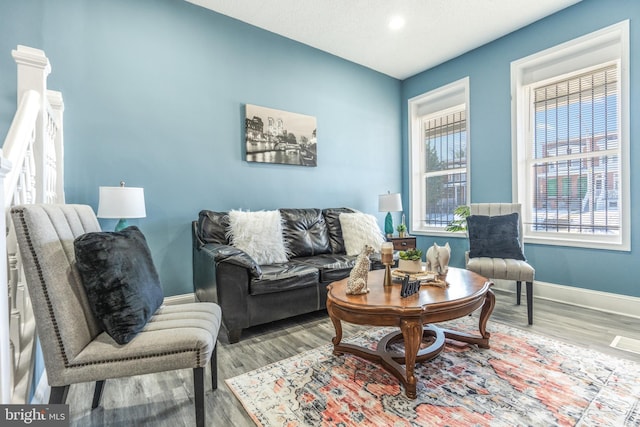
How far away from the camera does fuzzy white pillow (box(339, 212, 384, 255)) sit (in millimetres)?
3365

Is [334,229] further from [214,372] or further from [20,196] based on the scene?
[20,196]

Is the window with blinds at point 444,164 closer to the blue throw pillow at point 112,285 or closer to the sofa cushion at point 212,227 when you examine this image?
the sofa cushion at point 212,227

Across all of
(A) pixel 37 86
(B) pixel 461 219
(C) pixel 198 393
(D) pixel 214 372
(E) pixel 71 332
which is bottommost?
(D) pixel 214 372

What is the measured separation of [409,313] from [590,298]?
265 cm

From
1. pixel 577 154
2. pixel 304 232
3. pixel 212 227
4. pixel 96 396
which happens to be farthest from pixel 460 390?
pixel 577 154

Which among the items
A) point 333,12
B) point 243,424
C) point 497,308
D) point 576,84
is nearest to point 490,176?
point 576,84

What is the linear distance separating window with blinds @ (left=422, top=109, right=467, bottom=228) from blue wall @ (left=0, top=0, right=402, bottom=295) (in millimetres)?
1518

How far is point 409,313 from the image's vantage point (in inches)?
60.8

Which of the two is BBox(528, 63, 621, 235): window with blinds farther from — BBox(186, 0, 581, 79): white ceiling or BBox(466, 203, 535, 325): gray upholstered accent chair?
BBox(186, 0, 581, 79): white ceiling

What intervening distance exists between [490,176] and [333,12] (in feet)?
8.73

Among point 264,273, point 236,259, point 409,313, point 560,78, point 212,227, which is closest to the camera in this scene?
point 409,313

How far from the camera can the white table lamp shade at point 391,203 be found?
4.08m

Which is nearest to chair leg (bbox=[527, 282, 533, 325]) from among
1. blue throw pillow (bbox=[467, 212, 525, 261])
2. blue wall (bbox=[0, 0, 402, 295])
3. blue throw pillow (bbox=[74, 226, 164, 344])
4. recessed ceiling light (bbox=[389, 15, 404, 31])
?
blue throw pillow (bbox=[467, 212, 525, 261])

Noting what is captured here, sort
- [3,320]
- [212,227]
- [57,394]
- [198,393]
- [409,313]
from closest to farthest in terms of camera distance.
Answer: [3,320], [57,394], [198,393], [409,313], [212,227]
